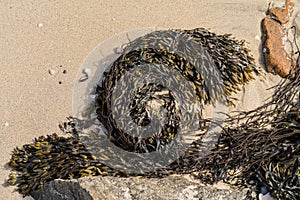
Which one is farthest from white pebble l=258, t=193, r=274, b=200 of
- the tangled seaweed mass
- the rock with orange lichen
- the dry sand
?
the rock with orange lichen

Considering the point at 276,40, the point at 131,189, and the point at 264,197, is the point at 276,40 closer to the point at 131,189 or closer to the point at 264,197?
the point at 264,197

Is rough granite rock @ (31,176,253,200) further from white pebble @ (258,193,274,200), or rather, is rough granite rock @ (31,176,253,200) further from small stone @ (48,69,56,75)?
small stone @ (48,69,56,75)

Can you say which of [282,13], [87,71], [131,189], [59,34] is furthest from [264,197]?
[59,34]

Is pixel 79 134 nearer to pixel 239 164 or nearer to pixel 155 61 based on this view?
pixel 155 61

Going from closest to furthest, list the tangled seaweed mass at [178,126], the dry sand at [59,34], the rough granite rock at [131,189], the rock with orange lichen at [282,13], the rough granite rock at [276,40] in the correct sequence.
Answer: the rough granite rock at [131,189], the tangled seaweed mass at [178,126], the dry sand at [59,34], the rough granite rock at [276,40], the rock with orange lichen at [282,13]

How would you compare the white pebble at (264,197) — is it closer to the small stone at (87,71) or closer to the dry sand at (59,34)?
the dry sand at (59,34)

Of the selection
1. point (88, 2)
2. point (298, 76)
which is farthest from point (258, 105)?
point (88, 2)

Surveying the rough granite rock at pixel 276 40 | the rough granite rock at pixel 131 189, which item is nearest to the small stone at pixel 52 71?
the rough granite rock at pixel 131 189
